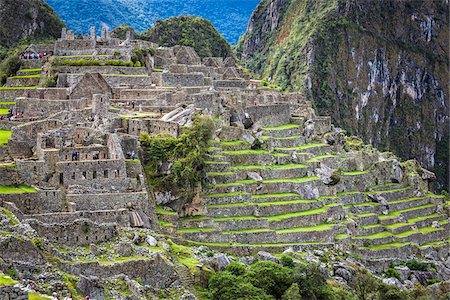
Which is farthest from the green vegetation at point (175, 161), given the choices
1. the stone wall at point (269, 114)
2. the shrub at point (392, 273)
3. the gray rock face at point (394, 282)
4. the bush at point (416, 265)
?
the bush at point (416, 265)

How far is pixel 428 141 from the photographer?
182 meters

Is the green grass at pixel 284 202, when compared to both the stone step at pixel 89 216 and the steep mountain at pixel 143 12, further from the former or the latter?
the steep mountain at pixel 143 12

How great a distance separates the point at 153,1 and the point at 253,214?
214 feet

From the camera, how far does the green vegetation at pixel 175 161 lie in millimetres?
41062

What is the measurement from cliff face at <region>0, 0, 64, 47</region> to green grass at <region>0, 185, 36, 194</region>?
172ft

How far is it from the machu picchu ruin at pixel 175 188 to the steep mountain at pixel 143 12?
846 inches

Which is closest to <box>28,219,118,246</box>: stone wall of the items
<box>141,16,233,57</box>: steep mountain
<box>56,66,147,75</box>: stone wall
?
<box>56,66,147,75</box>: stone wall

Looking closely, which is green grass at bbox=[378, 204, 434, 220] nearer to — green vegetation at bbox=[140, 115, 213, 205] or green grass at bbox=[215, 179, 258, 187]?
green grass at bbox=[215, 179, 258, 187]

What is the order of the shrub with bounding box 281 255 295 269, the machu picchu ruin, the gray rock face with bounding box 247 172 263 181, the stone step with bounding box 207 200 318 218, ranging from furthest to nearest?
the gray rock face with bounding box 247 172 263 181, the stone step with bounding box 207 200 318 218, the shrub with bounding box 281 255 295 269, the machu picchu ruin

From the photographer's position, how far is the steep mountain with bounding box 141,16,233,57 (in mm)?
91562

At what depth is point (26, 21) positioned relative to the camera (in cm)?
9206

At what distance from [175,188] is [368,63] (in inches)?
5745

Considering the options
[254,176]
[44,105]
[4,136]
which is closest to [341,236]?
[254,176]

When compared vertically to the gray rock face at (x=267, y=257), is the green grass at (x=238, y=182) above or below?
above
